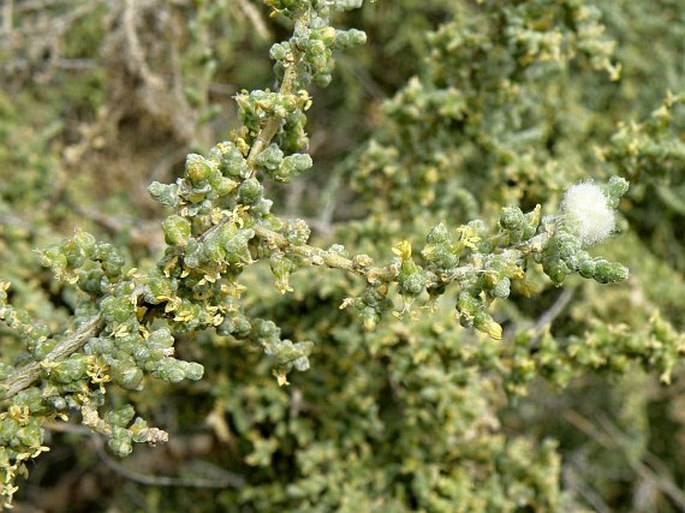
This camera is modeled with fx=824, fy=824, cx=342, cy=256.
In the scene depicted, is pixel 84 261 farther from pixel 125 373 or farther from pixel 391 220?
pixel 391 220

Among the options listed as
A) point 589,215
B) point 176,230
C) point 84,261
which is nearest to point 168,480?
point 84,261

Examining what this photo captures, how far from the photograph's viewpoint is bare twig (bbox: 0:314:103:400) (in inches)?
46.8

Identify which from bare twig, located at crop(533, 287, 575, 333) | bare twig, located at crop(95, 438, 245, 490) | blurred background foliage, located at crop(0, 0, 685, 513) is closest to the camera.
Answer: blurred background foliage, located at crop(0, 0, 685, 513)

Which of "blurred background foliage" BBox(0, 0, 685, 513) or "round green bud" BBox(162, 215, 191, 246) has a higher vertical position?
"round green bud" BBox(162, 215, 191, 246)

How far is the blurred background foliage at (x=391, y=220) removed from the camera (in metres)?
1.91

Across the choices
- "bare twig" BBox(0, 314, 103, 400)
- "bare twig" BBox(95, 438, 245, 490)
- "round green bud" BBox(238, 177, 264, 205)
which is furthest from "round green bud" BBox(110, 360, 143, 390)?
"bare twig" BBox(95, 438, 245, 490)

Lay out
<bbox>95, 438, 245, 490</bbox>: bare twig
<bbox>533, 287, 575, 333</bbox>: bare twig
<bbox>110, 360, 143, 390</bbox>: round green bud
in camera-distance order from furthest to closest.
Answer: <bbox>95, 438, 245, 490</bbox>: bare twig < <bbox>533, 287, 575, 333</bbox>: bare twig < <bbox>110, 360, 143, 390</bbox>: round green bud

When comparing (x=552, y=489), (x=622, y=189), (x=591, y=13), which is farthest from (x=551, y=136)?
(x=622, y=189)

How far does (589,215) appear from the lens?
1173 mm

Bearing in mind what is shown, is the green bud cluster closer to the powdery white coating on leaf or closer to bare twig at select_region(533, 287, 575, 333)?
the powdery white coating on leaf

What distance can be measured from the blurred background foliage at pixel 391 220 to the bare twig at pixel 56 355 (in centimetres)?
67

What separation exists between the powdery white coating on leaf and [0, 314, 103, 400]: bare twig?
70 centimetres

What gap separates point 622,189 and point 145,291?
0.71 m

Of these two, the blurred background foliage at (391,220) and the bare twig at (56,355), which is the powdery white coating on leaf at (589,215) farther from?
the bare twig at (56,355)
